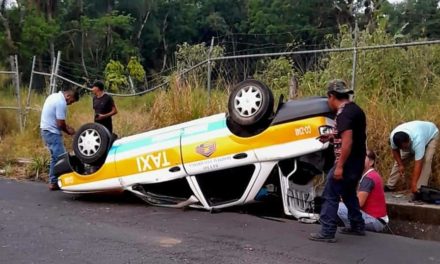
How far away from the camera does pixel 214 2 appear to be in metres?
60.8

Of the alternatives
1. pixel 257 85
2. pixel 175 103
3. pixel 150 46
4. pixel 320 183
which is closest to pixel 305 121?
pixel 257 85

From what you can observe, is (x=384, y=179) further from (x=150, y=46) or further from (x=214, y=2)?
(x=214, y=2)

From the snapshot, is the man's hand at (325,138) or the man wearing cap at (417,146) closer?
the man's hand at (325,138)

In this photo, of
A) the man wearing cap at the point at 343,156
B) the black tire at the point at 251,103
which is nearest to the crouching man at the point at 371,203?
the man wearing cap at the point at 343,156

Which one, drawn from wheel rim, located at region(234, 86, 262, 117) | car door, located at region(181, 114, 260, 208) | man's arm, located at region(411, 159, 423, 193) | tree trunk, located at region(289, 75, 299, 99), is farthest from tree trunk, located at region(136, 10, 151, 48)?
man's arm, located at region(411, 159, 423, 193)

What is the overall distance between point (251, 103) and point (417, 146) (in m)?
2.16

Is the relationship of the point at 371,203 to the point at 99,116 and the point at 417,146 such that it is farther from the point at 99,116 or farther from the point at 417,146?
the point at 99,116

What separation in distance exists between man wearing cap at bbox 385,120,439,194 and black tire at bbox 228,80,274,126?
5.76ft

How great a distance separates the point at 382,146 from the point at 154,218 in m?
3.38

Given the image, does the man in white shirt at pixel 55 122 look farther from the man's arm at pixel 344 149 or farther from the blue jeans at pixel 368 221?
the man's arm at pixel 344 149

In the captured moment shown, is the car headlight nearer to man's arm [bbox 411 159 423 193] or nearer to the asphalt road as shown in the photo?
the asphalt road

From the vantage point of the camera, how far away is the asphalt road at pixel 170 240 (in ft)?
17.8

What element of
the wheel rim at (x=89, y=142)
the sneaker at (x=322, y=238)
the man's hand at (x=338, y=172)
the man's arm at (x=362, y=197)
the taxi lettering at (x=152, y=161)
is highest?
the man's hand at (x=338, y=172)

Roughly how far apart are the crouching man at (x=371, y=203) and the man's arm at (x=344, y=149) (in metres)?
0.85
